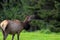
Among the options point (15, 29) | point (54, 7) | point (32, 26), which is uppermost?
point (15, 29)

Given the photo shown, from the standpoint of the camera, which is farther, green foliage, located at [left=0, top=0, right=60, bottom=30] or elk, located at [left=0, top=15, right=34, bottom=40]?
green foliage, located at [left=0, top=0, right=60, bottom=30]

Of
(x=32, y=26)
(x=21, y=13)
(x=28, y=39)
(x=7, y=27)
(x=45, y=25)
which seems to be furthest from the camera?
(x=21, y=13)

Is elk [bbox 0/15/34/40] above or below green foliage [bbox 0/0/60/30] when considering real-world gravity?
above

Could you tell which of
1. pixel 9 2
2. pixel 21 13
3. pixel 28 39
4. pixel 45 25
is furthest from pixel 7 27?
pixel 9 2

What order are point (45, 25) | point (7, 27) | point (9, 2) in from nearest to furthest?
point (7, 27), point (45, 25), point (9, 2)

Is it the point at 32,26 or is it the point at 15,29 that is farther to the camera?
the point at 32,26

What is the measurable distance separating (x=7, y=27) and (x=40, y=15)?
16.7 metres

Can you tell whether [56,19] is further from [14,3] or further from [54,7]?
[14,3]

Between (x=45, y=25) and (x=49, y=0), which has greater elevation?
(x=49, y=0)

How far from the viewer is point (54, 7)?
94.8ft

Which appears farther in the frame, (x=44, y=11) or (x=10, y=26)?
(x=44, y=11)

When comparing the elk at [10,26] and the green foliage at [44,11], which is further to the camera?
the green foliage at [44,11]

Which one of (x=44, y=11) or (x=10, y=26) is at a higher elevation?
(x=10, y=26)

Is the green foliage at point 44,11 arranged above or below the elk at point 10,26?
below
